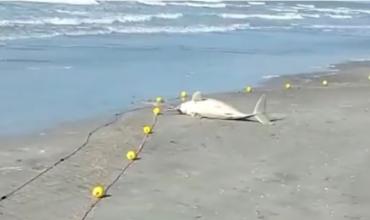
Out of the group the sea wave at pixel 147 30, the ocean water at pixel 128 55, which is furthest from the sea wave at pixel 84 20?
the sea wave at pixel 147 30

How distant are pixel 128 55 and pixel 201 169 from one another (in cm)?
1176

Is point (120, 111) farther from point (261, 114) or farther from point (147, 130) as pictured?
point (261, 114)

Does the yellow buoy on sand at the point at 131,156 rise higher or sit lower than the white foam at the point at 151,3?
higher

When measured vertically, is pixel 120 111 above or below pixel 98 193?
below

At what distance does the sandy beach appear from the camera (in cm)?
815

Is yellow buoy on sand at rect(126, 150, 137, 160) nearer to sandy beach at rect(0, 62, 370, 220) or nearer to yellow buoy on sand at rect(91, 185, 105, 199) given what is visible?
sandy beach at rect(0, 62, 370, 220)

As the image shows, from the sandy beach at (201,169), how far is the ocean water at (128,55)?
3.99ft

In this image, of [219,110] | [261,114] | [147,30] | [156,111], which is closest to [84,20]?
[147,30]

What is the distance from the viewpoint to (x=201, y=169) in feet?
32.1

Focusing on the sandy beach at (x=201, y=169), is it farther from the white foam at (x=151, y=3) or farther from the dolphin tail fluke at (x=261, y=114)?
the white foam at (x=151, y=3)

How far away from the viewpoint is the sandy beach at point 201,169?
815 centimetres

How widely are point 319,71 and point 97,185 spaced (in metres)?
12.5

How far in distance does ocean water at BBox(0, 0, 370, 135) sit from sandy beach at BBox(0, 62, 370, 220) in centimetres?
122

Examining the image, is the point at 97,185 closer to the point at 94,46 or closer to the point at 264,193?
the point at 264,193
